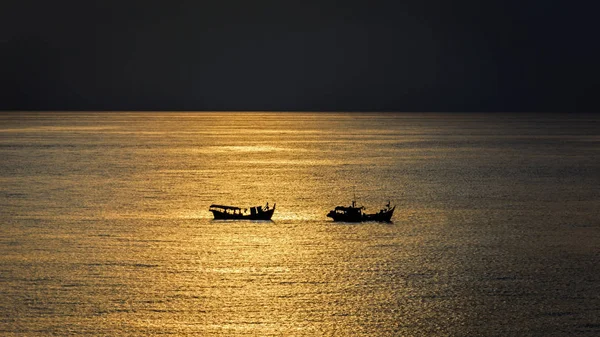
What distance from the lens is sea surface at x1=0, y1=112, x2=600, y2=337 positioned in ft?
152

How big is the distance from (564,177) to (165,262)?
75.6 metres

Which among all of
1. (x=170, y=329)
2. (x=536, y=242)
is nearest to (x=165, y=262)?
(x=170, y=329)

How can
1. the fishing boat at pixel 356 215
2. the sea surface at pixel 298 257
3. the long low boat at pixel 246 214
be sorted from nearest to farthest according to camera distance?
the sea surface at pixel 298 257
the fishing boat at pixel 356 215
the long low boat at pixel 246 214

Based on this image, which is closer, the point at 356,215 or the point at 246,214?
the point at 356,215

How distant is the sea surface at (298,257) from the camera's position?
46.4 metres

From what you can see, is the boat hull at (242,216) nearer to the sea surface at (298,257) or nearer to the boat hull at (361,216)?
the sea surface at (298,257)

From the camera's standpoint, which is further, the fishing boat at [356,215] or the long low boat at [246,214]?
the long low boat at [246,214]

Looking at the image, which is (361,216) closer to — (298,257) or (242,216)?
(242,216)

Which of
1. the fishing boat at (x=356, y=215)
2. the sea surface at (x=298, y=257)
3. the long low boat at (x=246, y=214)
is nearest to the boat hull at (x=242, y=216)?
the long low boat at (x=246, y=214)

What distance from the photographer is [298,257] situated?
60969mm

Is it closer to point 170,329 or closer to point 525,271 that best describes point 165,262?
point 170,329

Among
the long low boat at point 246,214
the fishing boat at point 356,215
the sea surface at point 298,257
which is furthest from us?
the long low boat at point 246,214

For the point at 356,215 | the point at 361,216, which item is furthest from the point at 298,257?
the point at 361,216

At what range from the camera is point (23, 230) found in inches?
2800
